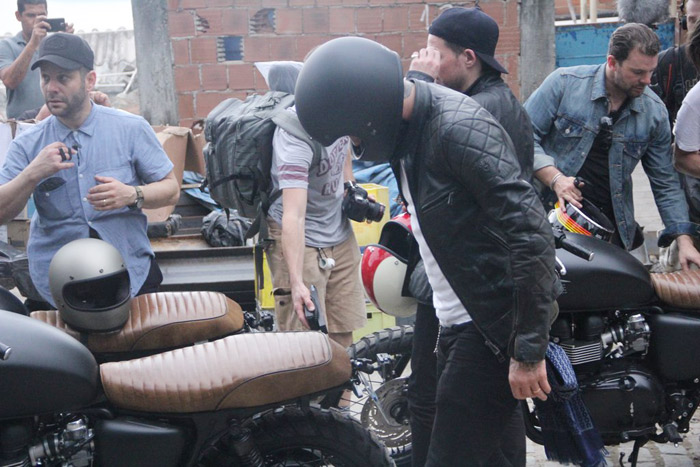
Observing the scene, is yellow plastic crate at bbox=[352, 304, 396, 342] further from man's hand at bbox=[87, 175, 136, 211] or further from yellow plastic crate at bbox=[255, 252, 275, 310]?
man's hand at bbox=[87, 175, 136, 211]

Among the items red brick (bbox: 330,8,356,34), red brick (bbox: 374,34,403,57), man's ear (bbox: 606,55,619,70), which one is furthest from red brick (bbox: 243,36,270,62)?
man's ear (bbox: 606,55,619,70)

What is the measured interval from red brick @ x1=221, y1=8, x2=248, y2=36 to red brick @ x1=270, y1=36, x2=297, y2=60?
0.26 m

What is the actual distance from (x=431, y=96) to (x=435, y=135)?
0.14 m

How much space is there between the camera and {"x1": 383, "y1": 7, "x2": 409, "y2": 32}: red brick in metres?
7.62

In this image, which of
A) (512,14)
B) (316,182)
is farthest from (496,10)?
(316,182)

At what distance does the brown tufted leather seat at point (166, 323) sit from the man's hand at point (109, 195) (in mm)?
476

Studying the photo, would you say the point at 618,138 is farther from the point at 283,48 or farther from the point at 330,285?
the point at 283,48

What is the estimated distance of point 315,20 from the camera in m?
7.55

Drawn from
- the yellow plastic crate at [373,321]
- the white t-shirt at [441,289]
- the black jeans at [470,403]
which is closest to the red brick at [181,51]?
the yellow plastic crate at [373,321]

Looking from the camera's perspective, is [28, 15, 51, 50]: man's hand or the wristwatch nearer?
the wristwatch

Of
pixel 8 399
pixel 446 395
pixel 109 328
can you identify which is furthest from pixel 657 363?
pixel 8 399

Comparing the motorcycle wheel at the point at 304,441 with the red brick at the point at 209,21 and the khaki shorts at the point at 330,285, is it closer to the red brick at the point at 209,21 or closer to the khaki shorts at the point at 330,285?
the khaki shorts at the point at 330,285

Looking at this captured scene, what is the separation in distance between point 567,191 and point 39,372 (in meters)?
2.35

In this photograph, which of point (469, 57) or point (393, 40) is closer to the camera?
point (469, 57)
